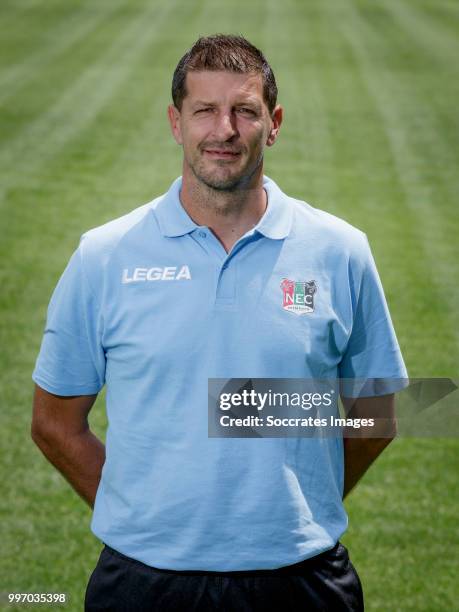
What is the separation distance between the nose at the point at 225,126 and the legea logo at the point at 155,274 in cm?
37

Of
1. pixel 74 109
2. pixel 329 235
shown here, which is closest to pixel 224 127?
pixel 329 235

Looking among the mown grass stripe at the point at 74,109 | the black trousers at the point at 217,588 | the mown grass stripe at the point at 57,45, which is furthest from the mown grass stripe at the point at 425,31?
the black trousers at the point at 217,588

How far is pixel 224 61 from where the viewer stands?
9.34ft

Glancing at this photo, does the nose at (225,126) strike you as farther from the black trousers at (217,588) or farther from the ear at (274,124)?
the black trousers at (217,588)

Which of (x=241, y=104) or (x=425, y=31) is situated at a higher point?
(x=241, y=104)

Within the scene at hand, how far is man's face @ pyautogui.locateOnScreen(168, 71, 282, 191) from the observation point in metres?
2.79

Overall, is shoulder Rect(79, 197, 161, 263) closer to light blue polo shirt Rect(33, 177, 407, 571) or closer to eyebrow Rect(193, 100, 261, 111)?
light blue polo shirt Rect(33, 177, 407, 571)

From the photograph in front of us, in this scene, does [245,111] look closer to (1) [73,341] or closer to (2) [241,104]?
(2) [241,104]

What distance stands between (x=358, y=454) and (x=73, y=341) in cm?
104

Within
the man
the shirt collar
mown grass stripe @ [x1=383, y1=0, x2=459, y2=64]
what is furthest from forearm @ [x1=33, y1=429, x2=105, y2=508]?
mown grass stripe @ [x1=383, y1=0, x2=459, y2=64]

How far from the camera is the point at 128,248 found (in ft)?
9.18

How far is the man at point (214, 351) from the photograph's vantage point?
266 centimetres

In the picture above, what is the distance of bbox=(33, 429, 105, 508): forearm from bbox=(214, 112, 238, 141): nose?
3.33ft

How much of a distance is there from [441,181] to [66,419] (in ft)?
31.4
